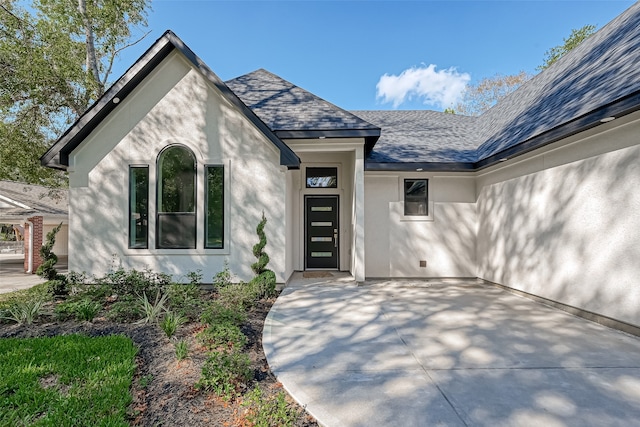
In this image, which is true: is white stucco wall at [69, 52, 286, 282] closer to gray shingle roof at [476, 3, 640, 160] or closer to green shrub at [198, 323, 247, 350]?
green shrub at [198, 323, 247, 350]

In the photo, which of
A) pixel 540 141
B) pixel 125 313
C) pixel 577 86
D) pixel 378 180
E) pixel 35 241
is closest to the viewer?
pixel 125 313

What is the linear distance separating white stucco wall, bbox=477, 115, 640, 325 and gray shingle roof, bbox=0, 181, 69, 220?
59.2ft

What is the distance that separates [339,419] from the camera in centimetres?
246

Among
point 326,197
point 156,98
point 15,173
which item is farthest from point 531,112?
point 15,173

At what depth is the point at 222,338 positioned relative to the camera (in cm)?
387

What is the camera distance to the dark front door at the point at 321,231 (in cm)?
975

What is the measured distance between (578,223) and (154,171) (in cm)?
881

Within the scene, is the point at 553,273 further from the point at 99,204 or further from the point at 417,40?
the point at 417,40

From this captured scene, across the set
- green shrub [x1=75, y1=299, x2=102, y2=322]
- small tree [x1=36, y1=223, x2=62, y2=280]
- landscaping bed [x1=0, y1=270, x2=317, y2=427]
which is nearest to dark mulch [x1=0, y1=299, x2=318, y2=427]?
→ landscaping bed [x1=0, y1=270, x2=317, y2=427]

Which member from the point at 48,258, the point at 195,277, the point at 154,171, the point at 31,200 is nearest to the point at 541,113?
the point at 195,277

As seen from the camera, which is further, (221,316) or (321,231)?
(321,231)

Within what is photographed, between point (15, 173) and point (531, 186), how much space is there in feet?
→ 65.6

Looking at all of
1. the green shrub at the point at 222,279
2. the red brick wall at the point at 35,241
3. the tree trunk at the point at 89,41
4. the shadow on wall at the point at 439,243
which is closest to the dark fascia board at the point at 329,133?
the shadow on wall at the point at 439,243

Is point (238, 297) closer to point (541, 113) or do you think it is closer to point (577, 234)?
point (577, 234)
